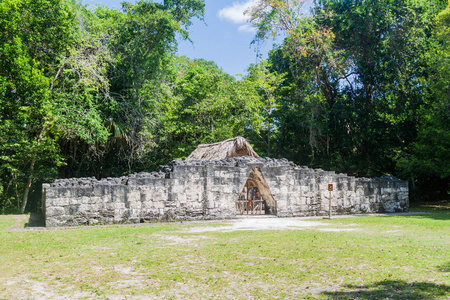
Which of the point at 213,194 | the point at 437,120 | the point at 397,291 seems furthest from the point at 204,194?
the point at 437,120

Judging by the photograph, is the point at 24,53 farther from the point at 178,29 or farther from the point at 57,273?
the point at 57,273

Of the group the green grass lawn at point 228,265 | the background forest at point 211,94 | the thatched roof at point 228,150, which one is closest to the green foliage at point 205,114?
the background forest at point 211,94

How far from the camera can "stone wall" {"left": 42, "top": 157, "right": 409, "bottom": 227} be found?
12.3m

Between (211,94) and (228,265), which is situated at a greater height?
(211,94)

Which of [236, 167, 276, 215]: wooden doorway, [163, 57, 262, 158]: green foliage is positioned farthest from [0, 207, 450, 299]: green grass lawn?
[163, 57, 262, 158]: green foliage

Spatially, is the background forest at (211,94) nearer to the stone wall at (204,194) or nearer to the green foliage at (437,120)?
the green foliage at (437,120)

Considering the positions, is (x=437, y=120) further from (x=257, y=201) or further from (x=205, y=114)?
(x=205, y=114)

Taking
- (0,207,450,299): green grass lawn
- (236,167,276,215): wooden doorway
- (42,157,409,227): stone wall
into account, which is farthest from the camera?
(236,167,276,215): wooden doorway

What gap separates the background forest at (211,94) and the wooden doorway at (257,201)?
6640 mm

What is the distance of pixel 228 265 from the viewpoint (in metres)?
6.32

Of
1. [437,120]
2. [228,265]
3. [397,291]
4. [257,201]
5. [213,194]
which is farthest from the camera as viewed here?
[437,120]

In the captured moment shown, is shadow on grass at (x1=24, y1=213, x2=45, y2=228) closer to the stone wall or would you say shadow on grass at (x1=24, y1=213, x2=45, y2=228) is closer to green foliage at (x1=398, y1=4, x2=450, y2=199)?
the stone wall

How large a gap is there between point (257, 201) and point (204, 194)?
3156 millimetres

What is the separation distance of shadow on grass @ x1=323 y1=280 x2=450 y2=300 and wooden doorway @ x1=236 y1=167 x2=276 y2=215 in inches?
404
